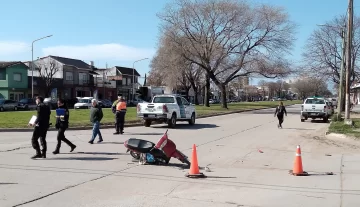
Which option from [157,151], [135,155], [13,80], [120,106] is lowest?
[135,155]

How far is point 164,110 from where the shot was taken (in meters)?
22.7

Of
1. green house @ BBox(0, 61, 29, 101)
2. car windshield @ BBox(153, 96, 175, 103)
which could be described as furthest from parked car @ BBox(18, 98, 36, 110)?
car windshield @ BBox(153, 96, 175, 103)

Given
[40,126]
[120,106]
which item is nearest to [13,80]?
[120,106]

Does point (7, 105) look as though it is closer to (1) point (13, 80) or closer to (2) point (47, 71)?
(1) point (13, 80)

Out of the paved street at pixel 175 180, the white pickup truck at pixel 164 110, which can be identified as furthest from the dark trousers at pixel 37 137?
the white pickup truck at pixel 164 110

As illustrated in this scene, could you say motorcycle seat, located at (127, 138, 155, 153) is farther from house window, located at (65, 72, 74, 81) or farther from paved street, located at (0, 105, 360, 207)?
house window, located at (65, 72, 74, 81)

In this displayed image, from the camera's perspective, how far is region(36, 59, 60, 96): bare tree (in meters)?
67.0

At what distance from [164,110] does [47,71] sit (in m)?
53.2

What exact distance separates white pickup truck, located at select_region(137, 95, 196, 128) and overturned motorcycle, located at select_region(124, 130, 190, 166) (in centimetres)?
1218

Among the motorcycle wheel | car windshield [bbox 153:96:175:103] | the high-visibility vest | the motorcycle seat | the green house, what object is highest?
the green house

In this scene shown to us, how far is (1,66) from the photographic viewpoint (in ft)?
201

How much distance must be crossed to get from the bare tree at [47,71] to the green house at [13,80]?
3.03m

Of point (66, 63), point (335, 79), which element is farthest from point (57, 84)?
point (335, 79)

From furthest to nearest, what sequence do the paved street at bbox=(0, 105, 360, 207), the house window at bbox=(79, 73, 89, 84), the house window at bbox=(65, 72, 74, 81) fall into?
1. the house window at bbox=(79, 73, 89, 84)
2. the house window at bbox=(65, 72, 74, 81)
3. the paved street at bbox=(0, 105, 360, 207)
